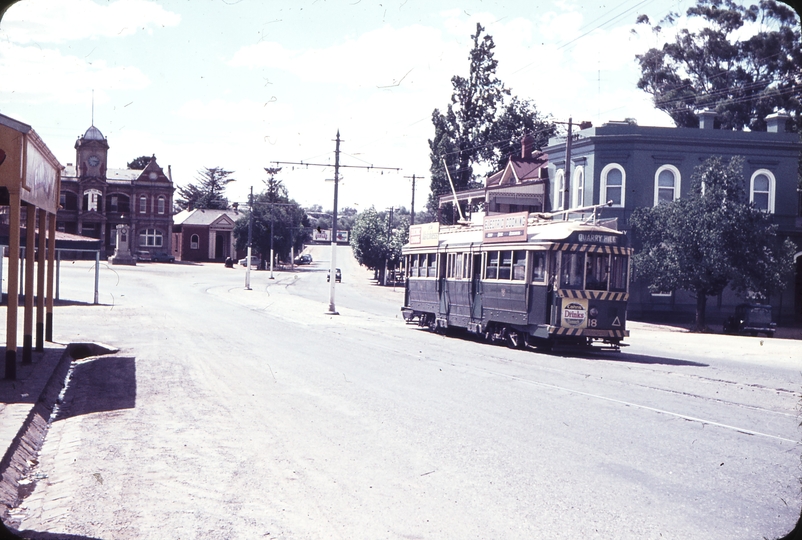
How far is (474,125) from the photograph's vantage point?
66062mm

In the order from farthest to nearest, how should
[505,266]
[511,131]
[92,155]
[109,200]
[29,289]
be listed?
[109,200] < [92,155] < [511,131] < [505,266] < [29,289]

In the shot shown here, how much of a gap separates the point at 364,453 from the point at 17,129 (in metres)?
7.41

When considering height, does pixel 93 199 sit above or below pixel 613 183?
above

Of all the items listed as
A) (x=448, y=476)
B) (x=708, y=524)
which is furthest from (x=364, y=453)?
(x=708, y=524)

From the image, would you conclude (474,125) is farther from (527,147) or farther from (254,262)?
(254,262)

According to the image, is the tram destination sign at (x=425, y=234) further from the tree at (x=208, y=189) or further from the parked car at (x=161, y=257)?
the tree at (x=208, y=189)

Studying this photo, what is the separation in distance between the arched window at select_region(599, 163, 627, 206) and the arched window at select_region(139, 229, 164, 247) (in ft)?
194

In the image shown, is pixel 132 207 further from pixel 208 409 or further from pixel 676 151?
pixel 208 409

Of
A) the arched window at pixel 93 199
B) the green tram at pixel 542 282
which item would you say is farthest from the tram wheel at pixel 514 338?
the arched window at pixel 93 199

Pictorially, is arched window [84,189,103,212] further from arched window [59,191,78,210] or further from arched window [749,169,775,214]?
arched window [749,169,775,214]

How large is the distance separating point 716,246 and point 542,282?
15055mm

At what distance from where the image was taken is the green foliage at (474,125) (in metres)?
64.9

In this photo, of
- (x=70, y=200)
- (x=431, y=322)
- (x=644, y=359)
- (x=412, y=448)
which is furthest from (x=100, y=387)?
(x=70, y=200)

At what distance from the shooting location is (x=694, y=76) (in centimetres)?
5659
